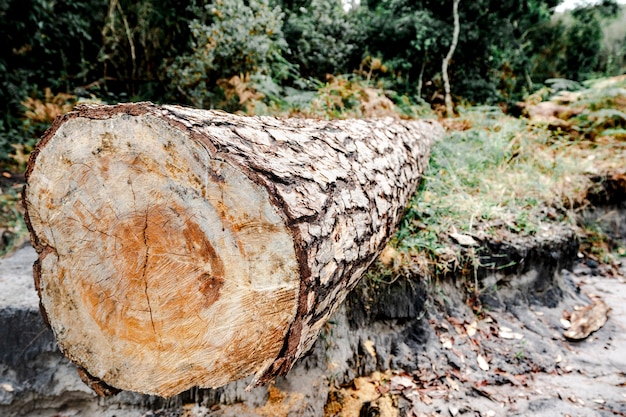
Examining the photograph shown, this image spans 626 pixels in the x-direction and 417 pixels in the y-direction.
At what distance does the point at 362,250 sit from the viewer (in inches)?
55.3

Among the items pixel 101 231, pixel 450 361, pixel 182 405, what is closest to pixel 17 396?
pixel 182 405

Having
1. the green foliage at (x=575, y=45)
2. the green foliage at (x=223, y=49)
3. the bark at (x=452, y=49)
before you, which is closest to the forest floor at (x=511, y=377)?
the green foliage at (x=223, y=49)

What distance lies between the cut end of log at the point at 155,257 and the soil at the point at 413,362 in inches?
26.0

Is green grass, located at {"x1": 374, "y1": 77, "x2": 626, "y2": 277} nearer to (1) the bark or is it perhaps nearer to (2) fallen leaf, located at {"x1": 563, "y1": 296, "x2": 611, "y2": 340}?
(2) fallen leaf, located at {"x1": 563, "y1": 296, "x2": 611, "y2": 340}

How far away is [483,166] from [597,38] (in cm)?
814

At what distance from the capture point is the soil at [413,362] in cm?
165

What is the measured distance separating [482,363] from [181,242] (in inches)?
75.4

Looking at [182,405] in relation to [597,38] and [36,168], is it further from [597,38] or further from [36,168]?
[597,38]

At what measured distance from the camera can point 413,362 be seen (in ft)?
6.52

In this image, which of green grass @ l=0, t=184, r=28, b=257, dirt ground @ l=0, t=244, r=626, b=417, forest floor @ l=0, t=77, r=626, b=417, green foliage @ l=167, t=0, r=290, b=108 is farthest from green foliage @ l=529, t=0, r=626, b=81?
green grass @ l=0, t=184, r=28, b=257

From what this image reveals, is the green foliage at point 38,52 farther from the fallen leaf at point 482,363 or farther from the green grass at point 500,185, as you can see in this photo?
the fallen leaf at point 482,363

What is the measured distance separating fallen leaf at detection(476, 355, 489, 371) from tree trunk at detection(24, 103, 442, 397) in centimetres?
131

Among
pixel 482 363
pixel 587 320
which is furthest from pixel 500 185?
pixel 482 363

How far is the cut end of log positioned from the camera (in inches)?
37.6
